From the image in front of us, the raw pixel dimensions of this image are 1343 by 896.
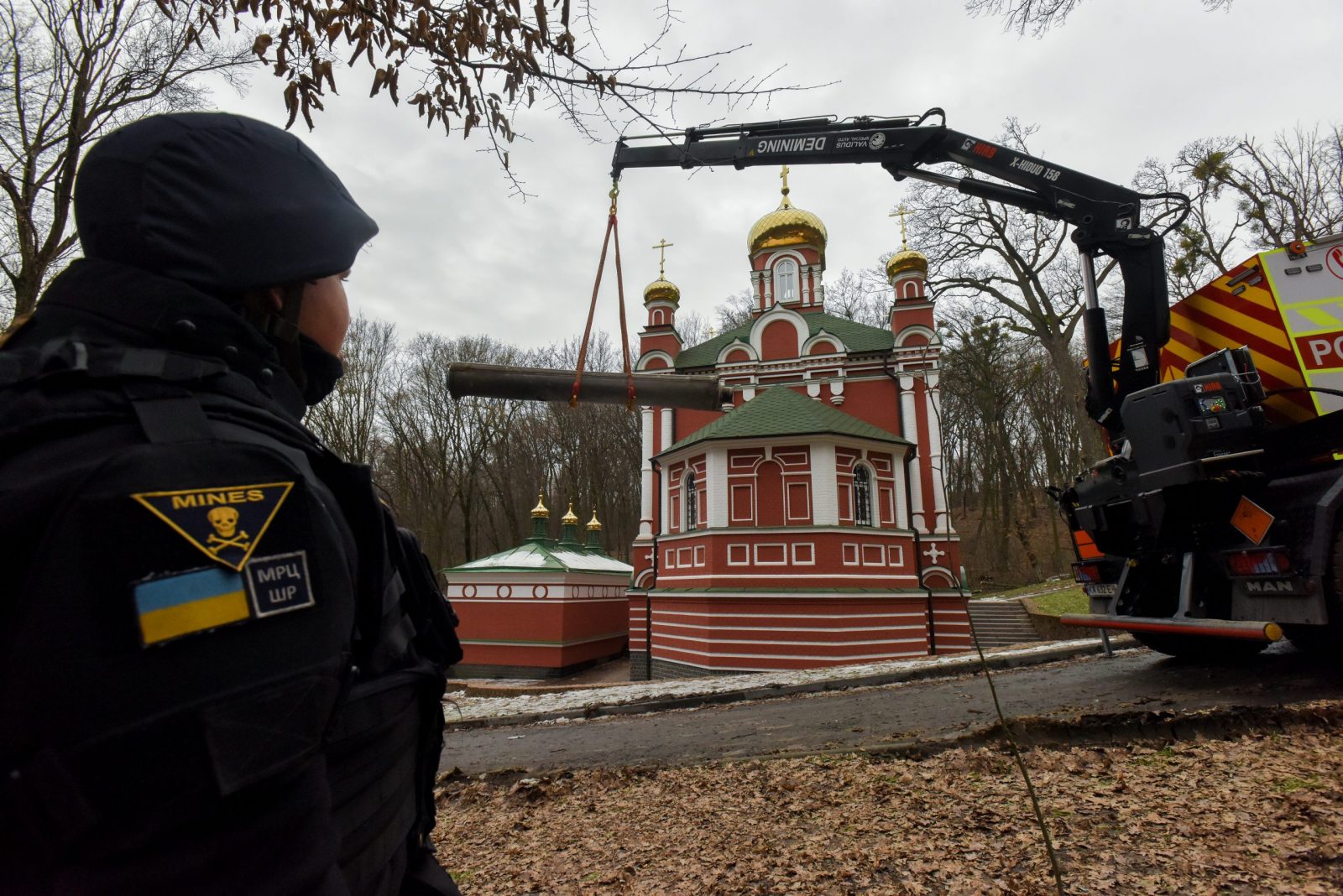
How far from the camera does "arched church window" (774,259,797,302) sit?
26516mm

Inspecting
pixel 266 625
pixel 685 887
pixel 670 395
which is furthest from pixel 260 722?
pixel 670 395

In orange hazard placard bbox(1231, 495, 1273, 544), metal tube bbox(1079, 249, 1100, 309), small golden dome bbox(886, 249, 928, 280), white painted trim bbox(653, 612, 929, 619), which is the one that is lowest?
white painted trim bbox(653, 612, 929, 619)

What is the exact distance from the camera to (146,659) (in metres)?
0.86

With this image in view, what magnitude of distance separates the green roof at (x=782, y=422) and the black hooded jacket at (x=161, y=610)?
55.8 feet

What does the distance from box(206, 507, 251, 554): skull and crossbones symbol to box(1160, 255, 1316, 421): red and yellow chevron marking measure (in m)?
6.96

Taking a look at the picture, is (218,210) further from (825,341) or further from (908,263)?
(908,263)

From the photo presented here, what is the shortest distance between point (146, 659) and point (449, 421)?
37.1 meters

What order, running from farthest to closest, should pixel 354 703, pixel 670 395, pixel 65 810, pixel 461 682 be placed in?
pixel 461 682 → pixel 670 395 → pixel 354 703 → pixel 65 810

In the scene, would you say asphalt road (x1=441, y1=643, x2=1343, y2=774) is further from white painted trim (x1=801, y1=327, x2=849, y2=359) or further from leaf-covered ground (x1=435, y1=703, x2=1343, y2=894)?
white painted trim (x1=801, y1=327, x2=849, y2=359)

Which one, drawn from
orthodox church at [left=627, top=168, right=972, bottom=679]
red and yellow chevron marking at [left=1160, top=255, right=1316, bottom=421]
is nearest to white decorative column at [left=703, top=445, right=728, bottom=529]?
orthodox church at [left=627, top=168, right=972, bottom=679]

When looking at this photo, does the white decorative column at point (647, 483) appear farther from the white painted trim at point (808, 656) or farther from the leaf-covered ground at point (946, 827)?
the leaf-covered ground at point (946, 827)

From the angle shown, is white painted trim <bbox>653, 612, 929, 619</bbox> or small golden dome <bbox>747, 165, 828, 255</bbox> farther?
small golden dome <bbox>747, 165, 828, 255</bbox>

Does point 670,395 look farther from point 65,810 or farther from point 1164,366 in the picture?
point 1164,366

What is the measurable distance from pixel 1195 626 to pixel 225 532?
6.53 m
